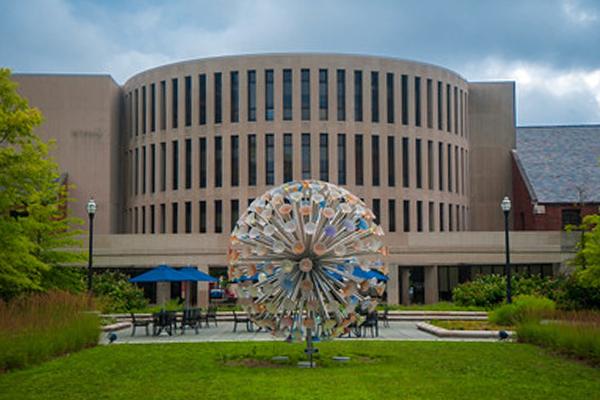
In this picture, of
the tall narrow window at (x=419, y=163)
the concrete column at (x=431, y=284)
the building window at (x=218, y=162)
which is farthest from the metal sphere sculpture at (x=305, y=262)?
the tall narrow window at (x=419, y=163)

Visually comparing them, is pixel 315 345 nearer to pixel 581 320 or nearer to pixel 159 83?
pixel 581 320

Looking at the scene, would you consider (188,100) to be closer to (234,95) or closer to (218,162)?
(234,95)

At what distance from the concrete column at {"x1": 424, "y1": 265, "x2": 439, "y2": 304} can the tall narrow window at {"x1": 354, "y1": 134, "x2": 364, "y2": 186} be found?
31.7 ft

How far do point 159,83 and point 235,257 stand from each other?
43.1m

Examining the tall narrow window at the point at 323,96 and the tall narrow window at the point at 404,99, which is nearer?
the tall narrow window at the point at 323,96

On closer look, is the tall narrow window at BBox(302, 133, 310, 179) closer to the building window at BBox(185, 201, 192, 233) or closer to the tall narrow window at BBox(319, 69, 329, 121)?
the tall narrow window at BBox(319, 69, 329, 121)

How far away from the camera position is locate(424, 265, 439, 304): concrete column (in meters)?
49.6

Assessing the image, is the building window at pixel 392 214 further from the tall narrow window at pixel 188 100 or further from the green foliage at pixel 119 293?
the green foliage at pixel 119 293

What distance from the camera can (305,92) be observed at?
5731 centimetres

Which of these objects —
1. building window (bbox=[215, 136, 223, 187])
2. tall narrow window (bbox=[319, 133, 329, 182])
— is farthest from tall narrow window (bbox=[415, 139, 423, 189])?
building window (bbox=[215, 136, 223, 187])

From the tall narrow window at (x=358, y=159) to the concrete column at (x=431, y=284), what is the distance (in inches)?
381

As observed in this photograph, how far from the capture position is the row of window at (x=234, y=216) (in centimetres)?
5756

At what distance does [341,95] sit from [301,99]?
2885 millimetres

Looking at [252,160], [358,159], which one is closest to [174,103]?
[252,160]
